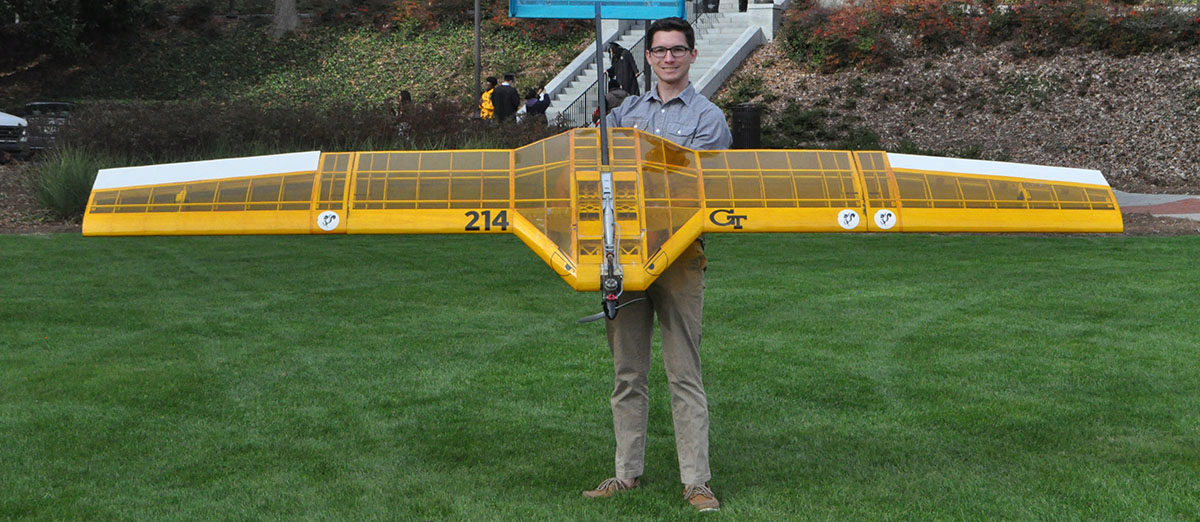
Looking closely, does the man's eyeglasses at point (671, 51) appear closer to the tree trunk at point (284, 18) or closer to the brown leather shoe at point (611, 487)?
the brown leather shoe at point (611, 487)

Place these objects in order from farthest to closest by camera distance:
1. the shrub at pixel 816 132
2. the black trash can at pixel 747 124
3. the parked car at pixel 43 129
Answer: the shrub at pixel 816 132 → the black trash can at pixel 747 124 → the parked car at pixel 43 129

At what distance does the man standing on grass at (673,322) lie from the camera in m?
5.15

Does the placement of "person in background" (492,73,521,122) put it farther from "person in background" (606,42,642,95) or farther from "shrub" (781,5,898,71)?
"shrub" (781,5,898,71)

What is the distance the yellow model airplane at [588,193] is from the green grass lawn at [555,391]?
4.20 feet

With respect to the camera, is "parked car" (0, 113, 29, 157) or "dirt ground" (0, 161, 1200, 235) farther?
"parked car" (0, 113, 29, 157)

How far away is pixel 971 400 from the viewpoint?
7.11 m

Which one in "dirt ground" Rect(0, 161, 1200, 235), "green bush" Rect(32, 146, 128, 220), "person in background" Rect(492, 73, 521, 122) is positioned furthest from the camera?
"person in background" Rect(492, 73, 521, 122)

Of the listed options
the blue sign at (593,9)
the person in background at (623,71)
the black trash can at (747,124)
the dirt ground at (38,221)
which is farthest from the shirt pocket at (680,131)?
the black trash can at (747,124)

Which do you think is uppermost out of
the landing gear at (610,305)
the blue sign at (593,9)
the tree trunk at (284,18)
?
the tree trunk at (284,18)

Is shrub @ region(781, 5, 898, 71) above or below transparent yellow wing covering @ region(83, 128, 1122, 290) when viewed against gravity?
above

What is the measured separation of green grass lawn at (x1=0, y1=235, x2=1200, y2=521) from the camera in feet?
18.1

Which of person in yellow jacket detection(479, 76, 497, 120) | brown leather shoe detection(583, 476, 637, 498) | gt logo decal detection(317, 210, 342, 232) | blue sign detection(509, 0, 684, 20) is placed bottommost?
brown leather shoe detection(583, 476, 637, 498)

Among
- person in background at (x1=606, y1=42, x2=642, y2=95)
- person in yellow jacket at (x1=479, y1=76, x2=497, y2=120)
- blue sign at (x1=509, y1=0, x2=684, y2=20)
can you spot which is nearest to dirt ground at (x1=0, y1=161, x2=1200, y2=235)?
person in yellow jacket at (x1=479, y1=76, x2=497, y2=120)

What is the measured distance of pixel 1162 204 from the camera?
1694 centimetres
